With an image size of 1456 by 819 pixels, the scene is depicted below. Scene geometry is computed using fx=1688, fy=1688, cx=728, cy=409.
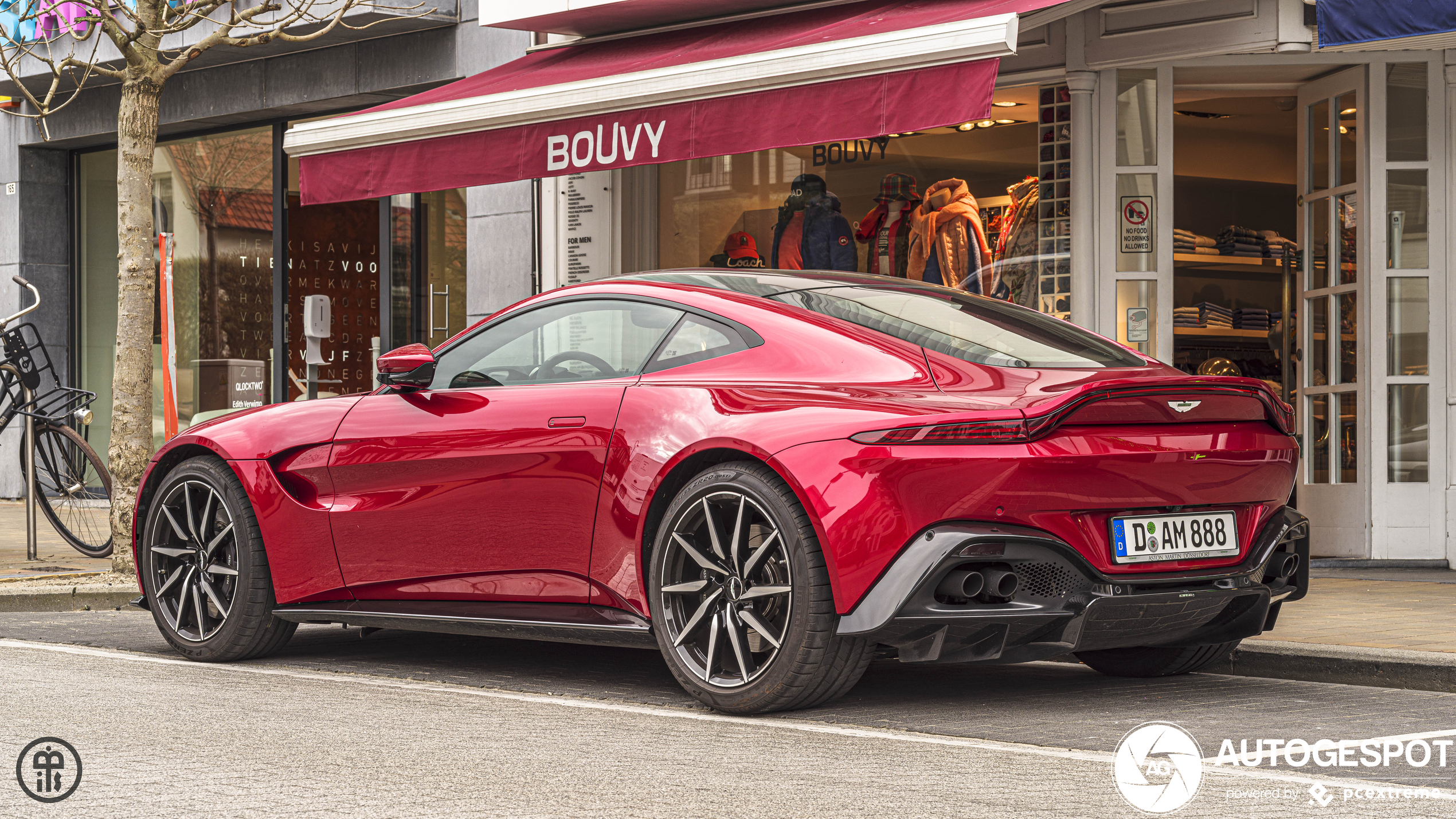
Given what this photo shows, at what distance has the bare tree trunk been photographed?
9.79m

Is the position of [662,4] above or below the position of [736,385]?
above

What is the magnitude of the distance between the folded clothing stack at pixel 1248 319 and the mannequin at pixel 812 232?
8.36 feet

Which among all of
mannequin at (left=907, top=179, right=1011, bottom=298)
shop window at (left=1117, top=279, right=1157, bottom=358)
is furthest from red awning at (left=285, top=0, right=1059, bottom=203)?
shop window at (left=1117, top=279, right=1157, bottom=358)

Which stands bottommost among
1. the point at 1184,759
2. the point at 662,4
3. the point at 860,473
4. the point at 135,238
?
the point at 1184,759

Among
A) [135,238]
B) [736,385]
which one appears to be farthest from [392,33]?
[736,385]

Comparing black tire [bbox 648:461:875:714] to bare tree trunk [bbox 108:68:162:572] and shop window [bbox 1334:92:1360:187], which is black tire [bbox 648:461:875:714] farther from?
shop window [bbox 1334:92:1360:187]

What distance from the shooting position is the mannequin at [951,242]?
10.8 m

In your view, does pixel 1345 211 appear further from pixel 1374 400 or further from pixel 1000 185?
pixel 1000 185

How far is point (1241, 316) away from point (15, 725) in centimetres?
853

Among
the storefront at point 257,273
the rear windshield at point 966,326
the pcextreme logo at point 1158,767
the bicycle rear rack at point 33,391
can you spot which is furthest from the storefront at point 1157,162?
the pcextreme logo at point 1158,767

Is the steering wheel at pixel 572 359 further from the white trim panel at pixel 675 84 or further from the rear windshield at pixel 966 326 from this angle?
the white trim panel at pixel 675 84

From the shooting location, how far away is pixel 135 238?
9.84 m

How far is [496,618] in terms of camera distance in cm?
574

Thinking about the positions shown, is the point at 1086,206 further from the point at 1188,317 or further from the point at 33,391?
the point at 33,391
